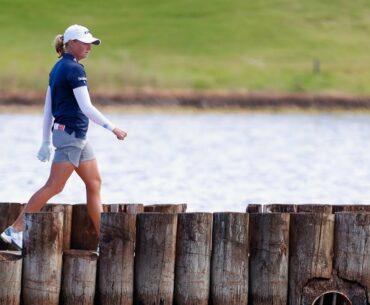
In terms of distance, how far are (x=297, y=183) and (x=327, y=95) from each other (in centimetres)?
3239

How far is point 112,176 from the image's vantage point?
33.1 m

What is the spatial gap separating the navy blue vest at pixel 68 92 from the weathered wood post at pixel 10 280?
63.2 inches

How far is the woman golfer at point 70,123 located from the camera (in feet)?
44.6

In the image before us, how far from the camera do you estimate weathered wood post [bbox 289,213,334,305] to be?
13.0m

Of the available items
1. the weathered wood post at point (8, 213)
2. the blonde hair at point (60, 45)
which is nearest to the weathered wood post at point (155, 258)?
the weathered wood post at point (8, 213)

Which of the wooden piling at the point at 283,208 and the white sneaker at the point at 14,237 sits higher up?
the wooden piling at the point at 283,208

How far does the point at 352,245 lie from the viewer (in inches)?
515

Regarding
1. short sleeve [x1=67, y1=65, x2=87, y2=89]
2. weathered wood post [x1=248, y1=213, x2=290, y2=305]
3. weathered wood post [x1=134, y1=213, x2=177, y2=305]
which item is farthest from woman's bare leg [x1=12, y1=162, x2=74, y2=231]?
weathered wood post [x1=248, y1=213, x2=290, y2=305]

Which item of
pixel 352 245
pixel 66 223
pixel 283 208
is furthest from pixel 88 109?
pixel 352 245

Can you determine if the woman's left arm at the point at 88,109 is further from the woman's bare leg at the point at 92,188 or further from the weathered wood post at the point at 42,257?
the weathered wood post at the point at 42,257

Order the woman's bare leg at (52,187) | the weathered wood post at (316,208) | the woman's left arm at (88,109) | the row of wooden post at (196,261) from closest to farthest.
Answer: the row of wooden post at (196,261) < the woman's left arm at (88,109) < the woman's bare leg at (52,187) < the weathered wood post at (316,208)

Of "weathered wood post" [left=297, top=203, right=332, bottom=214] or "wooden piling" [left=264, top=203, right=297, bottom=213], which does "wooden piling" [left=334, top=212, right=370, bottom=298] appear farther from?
"wooden piling" [left=264, top=203, right=297, bottom=213]

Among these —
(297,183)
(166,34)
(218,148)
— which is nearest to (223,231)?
(297,183)

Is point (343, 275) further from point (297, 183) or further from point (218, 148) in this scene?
point (218, 148)
